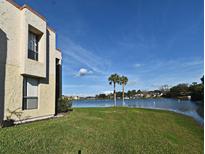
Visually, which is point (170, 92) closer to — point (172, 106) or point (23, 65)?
point (172, 106)

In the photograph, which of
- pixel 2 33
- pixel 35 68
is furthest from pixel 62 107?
pixel 2 33

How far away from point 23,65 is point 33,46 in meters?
2.31

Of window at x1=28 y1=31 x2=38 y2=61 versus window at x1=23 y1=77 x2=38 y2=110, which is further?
window at x1=28 y1=31 x2=38 y2=61

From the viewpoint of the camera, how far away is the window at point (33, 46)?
14.1m

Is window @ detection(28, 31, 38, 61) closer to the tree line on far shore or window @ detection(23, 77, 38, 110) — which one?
window @ detection(23, 77, 38, 110)

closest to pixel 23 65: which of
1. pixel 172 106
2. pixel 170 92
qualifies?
pixel 172 106

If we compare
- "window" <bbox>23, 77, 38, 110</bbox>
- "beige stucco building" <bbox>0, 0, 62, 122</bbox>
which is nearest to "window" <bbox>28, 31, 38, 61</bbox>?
"beige stucco building" <bbox>0, 0, 62, 122</bbox>

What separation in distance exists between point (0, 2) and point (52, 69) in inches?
277

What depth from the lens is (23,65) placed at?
41.8 ft

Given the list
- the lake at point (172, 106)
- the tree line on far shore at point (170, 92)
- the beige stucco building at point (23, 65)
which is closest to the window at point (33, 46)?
the beige stucco building at point (23, 65)

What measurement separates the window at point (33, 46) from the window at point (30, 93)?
5.51ft

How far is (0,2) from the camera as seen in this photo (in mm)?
11336

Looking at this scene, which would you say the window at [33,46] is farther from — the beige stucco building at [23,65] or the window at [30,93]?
the window at [30,93]

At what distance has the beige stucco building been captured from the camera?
1152 centimetres
